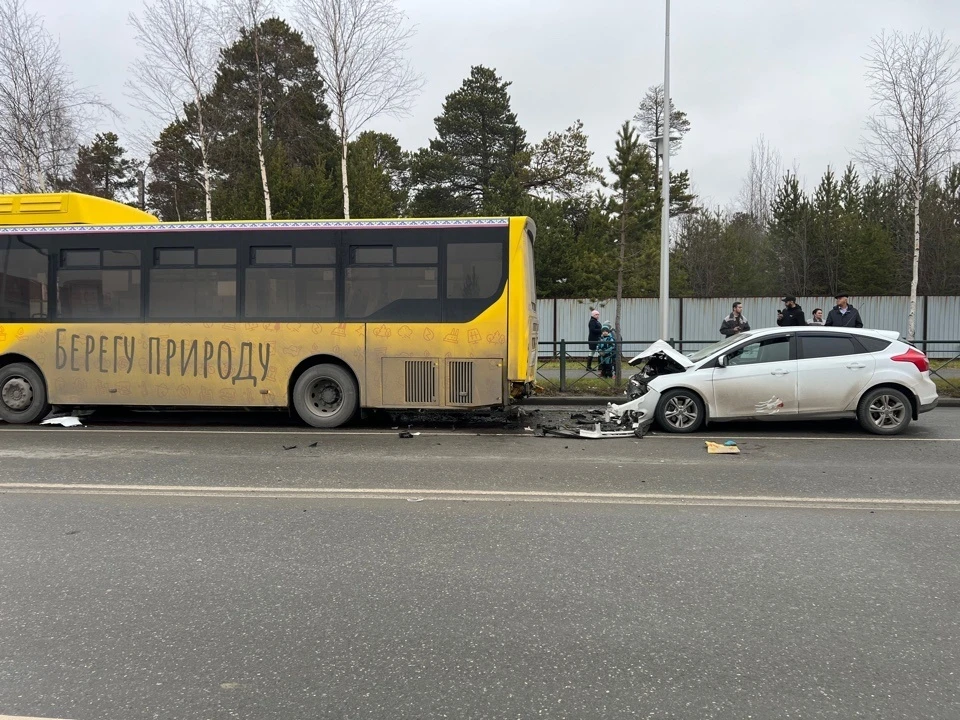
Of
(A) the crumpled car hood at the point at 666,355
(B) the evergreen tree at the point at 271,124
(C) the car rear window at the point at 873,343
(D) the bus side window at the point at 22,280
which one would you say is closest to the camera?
(C) the car rear window at the point at 873,343

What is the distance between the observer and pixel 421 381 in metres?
9.66

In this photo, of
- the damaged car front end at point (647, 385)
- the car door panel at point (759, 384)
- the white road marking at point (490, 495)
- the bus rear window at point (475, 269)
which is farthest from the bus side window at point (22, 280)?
the car door panel at point (759, 384)

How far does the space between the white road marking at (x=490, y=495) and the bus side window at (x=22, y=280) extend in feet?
16.6

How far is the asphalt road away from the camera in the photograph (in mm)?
2795

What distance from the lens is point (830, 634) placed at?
3.27 meters

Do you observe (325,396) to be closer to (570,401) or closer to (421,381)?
(421,381)

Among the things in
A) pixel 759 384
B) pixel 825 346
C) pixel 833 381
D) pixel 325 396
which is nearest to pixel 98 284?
pixel 325 396

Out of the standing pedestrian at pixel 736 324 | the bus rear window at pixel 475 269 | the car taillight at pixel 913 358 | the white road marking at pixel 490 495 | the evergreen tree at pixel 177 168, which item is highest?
the evergreen tree at pixel 177 168

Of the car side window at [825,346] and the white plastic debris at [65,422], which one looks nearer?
the car side window at [825,346]

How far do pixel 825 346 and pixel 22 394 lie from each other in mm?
12151

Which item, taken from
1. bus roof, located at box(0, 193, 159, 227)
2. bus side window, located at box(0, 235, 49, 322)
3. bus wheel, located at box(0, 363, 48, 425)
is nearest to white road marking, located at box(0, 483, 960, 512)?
bus wheel, located at box(0, 363, 48, 425)

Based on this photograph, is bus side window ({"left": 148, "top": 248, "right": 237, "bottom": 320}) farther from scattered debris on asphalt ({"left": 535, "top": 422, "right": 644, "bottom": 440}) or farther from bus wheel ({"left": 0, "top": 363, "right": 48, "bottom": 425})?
scattered debris on asphalt ({"left": 535, "top": 422, "right": 644, "bottom": 440})

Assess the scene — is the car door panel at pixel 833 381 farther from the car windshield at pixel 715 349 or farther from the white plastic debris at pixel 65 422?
the white plastic debris at pixel 65 422

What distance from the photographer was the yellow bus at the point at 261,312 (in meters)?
9.58
